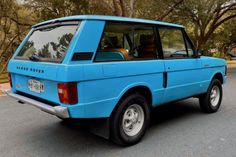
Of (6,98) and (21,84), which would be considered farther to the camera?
(6,98)

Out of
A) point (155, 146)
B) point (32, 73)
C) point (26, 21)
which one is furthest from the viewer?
point (26, 21)

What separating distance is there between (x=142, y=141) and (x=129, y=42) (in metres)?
1.77

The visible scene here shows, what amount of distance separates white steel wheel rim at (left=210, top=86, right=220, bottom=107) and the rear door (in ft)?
2.40

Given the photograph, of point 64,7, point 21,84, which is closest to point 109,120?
point 21,84

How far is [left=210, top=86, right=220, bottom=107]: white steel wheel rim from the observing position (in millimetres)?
5477

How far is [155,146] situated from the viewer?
366cm

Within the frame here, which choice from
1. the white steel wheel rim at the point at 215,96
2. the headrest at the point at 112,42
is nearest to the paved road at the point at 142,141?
the white steel wheel rim at the point at 215,96

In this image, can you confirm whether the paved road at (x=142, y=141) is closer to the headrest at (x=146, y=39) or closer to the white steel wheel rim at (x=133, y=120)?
the white steel wheel rim at (x=133, y=120)

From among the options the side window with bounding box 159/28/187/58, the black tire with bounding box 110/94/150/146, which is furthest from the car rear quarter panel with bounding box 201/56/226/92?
the black tire with bounding box 110/94/150/146

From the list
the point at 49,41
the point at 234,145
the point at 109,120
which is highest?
the point at 49,41

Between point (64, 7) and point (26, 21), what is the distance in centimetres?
297

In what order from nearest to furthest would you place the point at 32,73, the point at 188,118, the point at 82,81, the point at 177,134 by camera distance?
1. the point at 82,81
2. the point at 32,73
3. the point at 177,134
4. the point at 188,118

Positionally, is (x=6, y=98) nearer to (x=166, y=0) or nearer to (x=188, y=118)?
(x=188, y=118)

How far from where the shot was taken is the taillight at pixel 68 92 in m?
2.91
